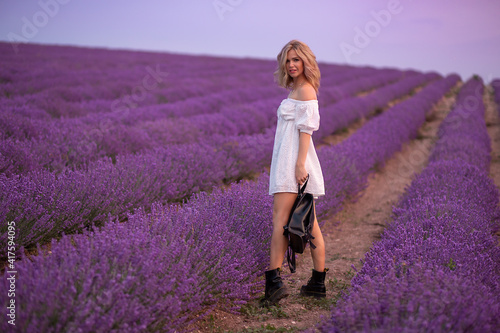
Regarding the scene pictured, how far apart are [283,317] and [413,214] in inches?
54.4

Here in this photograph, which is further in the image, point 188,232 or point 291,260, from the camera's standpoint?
point 291,260

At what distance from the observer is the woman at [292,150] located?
6.93 feet

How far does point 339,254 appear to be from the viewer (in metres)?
3.26

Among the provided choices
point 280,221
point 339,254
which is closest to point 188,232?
point 280,221

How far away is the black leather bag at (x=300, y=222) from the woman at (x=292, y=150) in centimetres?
4

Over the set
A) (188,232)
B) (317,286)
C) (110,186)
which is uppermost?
(110,186)

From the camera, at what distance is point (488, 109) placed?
14703 millimetres

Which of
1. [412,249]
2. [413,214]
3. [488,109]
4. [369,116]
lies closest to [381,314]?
[412,249]

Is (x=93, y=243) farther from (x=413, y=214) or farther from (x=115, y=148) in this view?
(x=115, y=148)

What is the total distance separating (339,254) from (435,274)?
1.53 metres

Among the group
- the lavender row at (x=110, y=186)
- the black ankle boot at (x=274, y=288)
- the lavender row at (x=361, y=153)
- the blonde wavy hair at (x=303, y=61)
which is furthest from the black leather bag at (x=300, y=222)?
the lavender row at (x=110, y=186)

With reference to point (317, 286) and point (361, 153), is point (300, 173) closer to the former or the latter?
point (317, 286)

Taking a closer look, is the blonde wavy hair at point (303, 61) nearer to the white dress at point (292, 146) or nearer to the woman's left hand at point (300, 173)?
the white dress at point (292, 146)

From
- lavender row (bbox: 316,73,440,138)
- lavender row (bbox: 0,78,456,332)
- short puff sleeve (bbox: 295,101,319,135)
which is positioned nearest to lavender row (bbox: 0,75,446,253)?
lavender row (bbox: 0,78,456,332)
